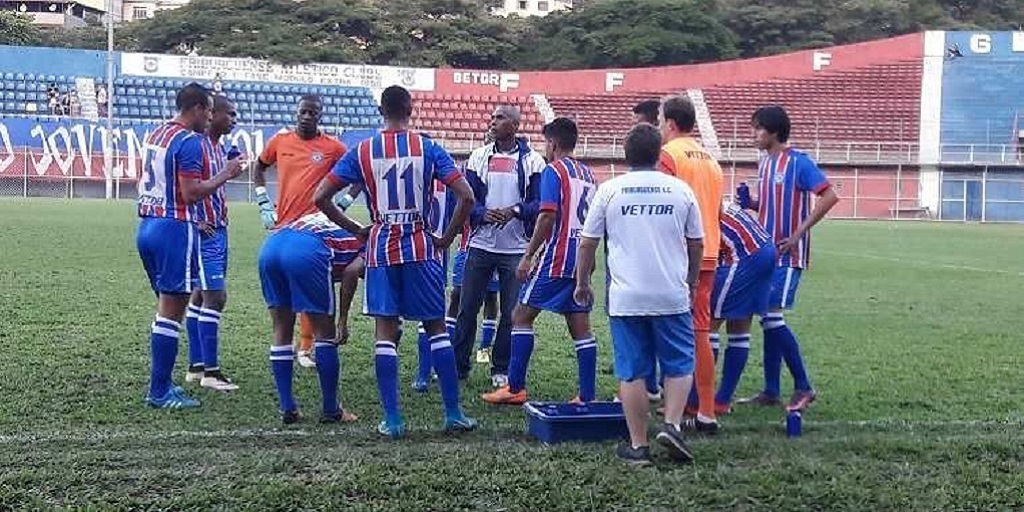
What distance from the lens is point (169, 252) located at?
6777 mm

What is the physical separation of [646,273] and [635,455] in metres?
0.85

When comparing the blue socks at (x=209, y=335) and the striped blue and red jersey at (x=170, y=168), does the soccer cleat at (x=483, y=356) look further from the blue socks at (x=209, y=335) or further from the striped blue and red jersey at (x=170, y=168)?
the striped blue and red jersey at (x=170, y=168)

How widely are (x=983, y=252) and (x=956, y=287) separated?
9003mm

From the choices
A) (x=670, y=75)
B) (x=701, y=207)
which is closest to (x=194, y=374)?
(x=701, y=207)

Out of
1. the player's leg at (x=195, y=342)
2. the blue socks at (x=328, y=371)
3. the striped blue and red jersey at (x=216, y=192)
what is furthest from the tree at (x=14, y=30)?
the blue socks at (x=328, y=371)

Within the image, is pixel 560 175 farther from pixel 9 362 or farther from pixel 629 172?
pixel 9 362

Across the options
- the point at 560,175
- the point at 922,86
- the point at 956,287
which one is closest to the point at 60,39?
the point at 922,86

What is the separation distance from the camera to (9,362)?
7973mm

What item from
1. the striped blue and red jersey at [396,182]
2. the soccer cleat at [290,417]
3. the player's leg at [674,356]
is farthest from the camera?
the soccer cleat at [290,417]

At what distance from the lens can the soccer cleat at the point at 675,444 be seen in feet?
17.1

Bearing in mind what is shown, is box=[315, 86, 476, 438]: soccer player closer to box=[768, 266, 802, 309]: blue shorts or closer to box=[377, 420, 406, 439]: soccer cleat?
box=[377, 420, 406, 439]: soccer cleat

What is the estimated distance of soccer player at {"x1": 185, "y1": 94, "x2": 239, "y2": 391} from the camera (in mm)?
7398

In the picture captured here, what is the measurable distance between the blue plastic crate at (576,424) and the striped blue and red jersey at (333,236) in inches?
58.2

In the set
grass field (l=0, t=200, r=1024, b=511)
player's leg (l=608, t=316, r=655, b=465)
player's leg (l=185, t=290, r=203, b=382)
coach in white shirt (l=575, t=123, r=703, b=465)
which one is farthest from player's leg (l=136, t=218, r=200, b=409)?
player's leg (l=608, t=316, r=655, b=465)
